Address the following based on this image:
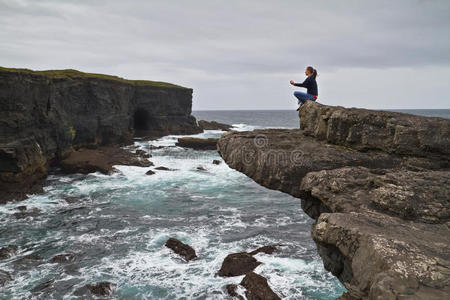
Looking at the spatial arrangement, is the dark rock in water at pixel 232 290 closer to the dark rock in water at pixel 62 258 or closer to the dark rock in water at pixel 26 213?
the dark rock in water at pixel 62 258

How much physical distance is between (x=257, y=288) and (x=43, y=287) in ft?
32.2

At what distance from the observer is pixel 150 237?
19.0 metres

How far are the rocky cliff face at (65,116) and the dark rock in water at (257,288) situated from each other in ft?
73.2

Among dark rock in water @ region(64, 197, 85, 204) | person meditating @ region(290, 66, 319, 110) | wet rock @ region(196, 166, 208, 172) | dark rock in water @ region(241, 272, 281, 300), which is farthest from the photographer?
wet rock @ region(196, 166, 208, 172)

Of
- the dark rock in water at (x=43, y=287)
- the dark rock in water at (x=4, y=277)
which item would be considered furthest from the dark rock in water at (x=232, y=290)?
the dark rock in water at (x=4, y=277)

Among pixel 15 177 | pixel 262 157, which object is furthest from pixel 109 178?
pixel 262 157

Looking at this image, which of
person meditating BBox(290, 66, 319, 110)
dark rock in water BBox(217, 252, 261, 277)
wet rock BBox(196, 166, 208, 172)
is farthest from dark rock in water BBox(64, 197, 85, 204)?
person meditating BBox(290, 66, 319, 110)

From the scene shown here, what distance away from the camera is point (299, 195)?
28.0ft

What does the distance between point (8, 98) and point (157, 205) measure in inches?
652

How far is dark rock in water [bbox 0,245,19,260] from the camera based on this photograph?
53.4 ft

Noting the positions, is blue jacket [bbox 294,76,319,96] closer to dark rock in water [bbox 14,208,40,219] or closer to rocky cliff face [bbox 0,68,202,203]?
dark rock in water [bbox 14,208,40,219]

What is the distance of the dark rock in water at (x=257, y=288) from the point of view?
12664 mm

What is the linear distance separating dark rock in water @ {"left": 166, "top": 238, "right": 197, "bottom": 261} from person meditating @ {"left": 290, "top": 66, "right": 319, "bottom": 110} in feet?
33.9

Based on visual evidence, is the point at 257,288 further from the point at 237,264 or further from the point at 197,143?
the point at 197,143
